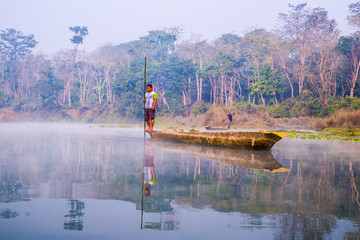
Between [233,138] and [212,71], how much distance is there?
30388 mm

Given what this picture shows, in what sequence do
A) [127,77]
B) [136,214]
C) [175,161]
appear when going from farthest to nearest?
[127,77], [175,161], [136,214]

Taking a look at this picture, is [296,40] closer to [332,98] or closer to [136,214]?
[332,98]

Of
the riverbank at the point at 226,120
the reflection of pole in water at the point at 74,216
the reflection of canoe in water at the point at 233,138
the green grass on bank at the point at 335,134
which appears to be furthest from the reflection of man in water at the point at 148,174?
the green grass on bank at the point at 335,134

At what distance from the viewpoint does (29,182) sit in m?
5.44

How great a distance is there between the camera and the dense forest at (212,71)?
3550 cm

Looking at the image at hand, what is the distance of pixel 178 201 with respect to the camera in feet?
14.0

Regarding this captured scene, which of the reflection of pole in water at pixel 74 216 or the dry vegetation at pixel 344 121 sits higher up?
the dry vegetation at pixel 344 121

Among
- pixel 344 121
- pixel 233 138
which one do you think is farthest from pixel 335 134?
pixel 233 138

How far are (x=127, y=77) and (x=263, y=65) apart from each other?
16669mm

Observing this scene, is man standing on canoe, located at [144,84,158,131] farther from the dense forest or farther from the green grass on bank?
the dense forest

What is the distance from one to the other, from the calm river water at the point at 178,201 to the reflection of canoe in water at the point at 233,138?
2.73 metres

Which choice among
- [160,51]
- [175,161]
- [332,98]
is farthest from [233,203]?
[160,51]

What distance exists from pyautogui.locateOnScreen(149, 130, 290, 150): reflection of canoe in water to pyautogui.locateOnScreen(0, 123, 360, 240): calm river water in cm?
273

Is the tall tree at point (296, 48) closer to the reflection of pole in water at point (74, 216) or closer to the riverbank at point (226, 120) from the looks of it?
the riverbank at point (226, 120)
